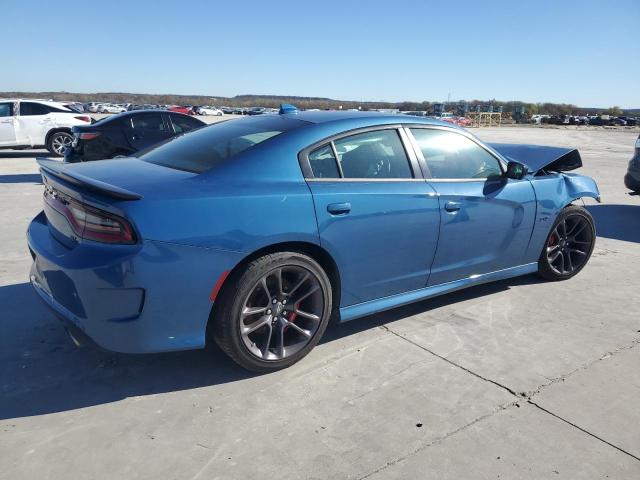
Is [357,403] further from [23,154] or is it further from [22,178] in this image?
[23,154]

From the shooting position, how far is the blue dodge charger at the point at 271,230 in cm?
264

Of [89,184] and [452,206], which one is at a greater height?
[89,184]

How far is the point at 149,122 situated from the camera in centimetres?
984

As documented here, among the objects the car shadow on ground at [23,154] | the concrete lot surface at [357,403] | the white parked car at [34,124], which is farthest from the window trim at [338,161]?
the car shadow on ground at [23,154]

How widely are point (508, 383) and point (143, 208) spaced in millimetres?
2246

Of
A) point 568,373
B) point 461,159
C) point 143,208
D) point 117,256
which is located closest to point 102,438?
point 117,256

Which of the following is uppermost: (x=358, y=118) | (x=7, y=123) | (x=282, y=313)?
(x=358, y=118)

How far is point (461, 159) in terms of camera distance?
400 cm

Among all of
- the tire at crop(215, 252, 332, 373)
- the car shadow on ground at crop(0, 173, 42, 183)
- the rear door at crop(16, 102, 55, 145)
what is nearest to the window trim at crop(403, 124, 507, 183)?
the tire at crop(215, 252, 332, 373)

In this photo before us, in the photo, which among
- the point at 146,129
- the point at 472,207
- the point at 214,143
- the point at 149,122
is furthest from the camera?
the point at 149,122

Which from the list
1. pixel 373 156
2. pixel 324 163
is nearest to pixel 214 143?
pixel 324 163

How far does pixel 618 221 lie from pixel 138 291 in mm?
7520

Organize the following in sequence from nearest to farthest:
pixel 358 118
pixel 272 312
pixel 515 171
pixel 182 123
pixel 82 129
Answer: pixel 272 312, pixel 358 118, pixel 515 171, pixel 82 129, pixel 182 123

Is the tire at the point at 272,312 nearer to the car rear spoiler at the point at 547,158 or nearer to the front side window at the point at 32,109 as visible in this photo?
the car rear spoiler at the point at 547,158
